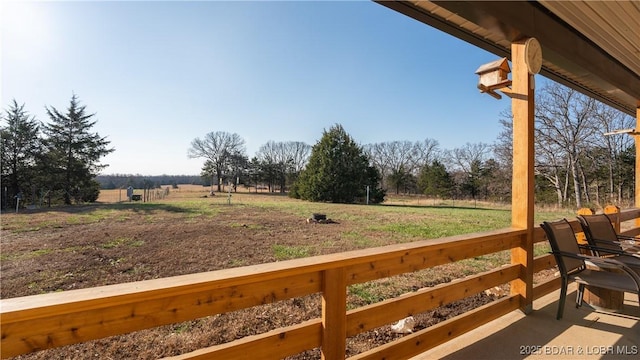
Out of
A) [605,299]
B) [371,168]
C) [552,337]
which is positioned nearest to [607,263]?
[605,299]

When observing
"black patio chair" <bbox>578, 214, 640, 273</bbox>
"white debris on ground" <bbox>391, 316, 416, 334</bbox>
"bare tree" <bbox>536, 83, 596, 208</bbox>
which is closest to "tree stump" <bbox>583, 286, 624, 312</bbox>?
"black patio chair" <bbox>578, 214, 640, 273</bbox>

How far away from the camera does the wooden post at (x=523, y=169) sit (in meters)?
2.37

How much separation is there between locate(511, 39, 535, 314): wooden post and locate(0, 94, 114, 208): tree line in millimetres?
19402

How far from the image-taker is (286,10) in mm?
3936

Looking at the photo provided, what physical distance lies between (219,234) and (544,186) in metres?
22.7

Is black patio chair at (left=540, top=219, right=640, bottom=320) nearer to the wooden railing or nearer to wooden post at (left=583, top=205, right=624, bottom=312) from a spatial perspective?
wooden post at (left=583, top=205, right=624, bottom=312)

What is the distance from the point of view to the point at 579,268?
257cm

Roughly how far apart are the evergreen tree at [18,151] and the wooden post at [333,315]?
2022 centimetres

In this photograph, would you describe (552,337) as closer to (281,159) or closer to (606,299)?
(606,299)

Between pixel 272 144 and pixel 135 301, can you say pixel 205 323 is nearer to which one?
pixel 135 301

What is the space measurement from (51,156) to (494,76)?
71.6 feet

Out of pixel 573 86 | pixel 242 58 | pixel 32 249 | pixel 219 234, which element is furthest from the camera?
pixel 219 234

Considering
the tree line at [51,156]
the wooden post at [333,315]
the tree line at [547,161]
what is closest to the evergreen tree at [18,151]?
the tree line at [51,156]

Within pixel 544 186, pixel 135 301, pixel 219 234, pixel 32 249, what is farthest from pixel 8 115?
pixel 544 186
